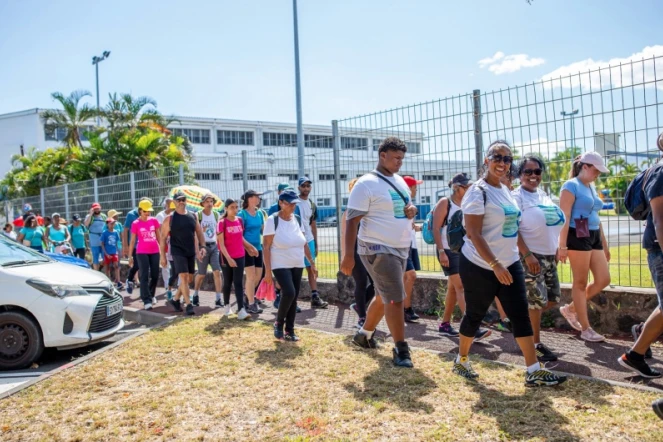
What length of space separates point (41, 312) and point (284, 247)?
9.38 ft

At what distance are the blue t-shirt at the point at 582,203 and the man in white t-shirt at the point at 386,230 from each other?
1.72 m

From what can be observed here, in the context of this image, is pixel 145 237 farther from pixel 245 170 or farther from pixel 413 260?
pixel 413 260

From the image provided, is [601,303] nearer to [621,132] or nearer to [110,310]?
[621,132]

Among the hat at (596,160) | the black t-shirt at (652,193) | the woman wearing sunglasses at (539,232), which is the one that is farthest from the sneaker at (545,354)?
the hat at (596,160)

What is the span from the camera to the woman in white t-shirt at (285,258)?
679 centimetres

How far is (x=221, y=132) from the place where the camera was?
5041 centimetres

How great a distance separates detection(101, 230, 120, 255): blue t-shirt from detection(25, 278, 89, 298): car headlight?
6.28 m

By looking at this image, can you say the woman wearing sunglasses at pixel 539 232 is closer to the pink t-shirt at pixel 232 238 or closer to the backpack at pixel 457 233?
the backpack at pixel 457 233

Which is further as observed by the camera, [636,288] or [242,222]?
[242,222]

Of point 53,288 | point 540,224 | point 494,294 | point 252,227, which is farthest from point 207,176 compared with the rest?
point 494,294

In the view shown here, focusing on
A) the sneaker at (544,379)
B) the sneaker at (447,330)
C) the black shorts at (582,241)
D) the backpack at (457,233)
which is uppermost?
the backpack at (457,233)

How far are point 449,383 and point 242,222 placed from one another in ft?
15.6

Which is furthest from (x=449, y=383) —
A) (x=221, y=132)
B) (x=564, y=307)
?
(x=221, y=132)

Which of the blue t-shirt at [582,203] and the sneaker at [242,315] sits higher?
the blue t-shirt at [582,203]
